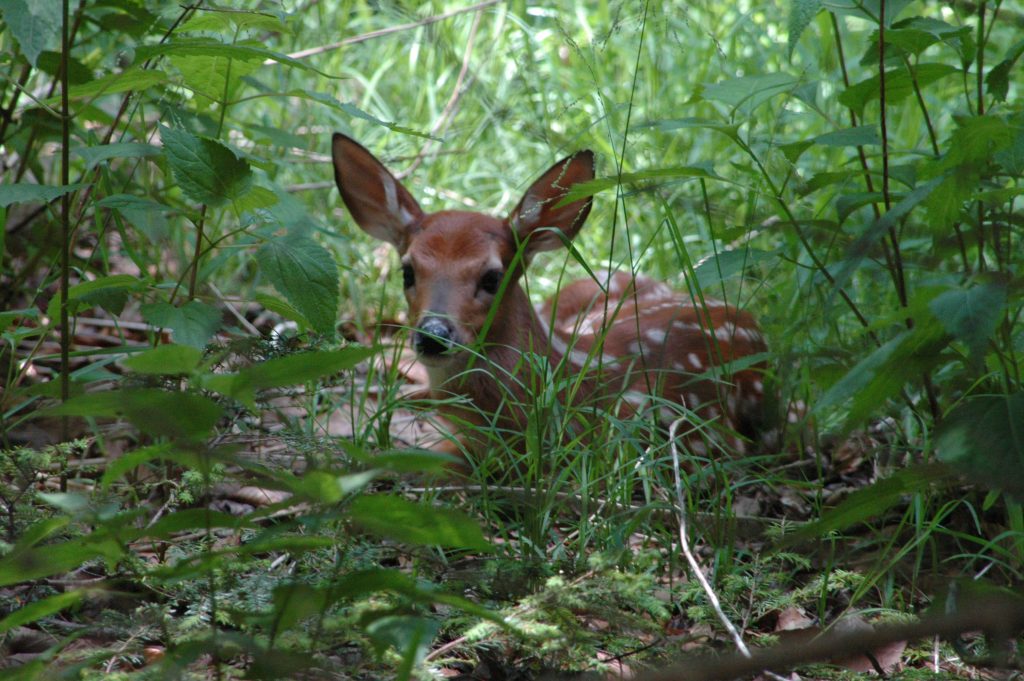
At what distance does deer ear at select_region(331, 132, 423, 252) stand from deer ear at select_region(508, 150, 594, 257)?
38 cm

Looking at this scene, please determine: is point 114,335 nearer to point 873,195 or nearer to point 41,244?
point 41,244

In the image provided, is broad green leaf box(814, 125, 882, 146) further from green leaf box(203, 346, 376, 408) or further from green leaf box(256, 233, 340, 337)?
green leaf box(203, 346, 376, 408)

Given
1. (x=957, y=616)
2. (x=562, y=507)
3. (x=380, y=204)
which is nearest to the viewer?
(x=957, y=616)

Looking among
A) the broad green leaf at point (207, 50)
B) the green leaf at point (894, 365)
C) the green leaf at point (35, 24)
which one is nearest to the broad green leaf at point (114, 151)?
the broad green leaf at point (207, 50)

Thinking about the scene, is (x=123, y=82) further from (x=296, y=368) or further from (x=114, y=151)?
(x=296, y=368)

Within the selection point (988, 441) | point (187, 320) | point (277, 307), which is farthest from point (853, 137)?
point (187, 320)

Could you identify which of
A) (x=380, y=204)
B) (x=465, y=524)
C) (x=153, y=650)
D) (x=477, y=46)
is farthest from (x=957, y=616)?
(x=477, y=46)

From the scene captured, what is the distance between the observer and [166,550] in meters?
2.04

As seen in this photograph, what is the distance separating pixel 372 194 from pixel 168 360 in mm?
2089

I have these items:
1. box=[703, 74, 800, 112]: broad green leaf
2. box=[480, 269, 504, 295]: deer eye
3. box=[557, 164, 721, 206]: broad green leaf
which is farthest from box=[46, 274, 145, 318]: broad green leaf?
box=[703, 74, 800, 112]: broad green leaf

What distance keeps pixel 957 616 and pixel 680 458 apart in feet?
3.49

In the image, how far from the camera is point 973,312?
4.96 ft

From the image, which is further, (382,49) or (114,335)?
(382,49)

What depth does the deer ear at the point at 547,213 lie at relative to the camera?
3.09 metres
